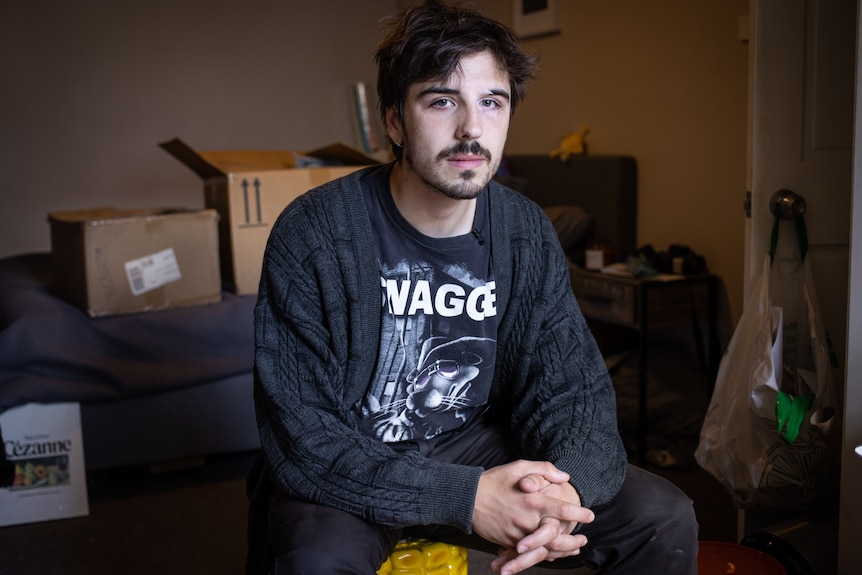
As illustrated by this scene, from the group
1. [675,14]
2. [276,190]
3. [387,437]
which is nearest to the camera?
[387,437]

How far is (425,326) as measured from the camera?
1.61 meters

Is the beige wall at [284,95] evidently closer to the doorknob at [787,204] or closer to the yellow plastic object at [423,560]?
the doorknob at [787,204]

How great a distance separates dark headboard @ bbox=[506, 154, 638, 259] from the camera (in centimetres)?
350

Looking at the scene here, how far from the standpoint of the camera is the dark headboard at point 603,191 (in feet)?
11.5

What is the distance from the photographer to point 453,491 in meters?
1.39

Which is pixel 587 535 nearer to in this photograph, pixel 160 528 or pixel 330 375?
pixel 330 375

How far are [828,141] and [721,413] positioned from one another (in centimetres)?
66

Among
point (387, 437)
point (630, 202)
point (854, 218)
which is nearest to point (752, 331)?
point (854, 218)

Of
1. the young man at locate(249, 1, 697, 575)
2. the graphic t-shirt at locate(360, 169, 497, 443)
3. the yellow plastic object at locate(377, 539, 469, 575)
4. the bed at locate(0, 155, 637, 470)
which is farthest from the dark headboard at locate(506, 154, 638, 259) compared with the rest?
the yellow plastic object at locate(377, 539, 469, 575)

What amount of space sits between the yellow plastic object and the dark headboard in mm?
2180

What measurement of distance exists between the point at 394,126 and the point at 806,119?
38.0 inches

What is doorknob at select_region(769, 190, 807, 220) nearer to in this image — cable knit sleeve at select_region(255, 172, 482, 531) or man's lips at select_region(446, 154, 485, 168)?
man's lips at select_region(446, 154, 485, 168)

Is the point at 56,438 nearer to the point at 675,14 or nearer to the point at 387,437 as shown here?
the point at 387,437

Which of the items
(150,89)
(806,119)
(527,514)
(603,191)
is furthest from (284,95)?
(527,514)
